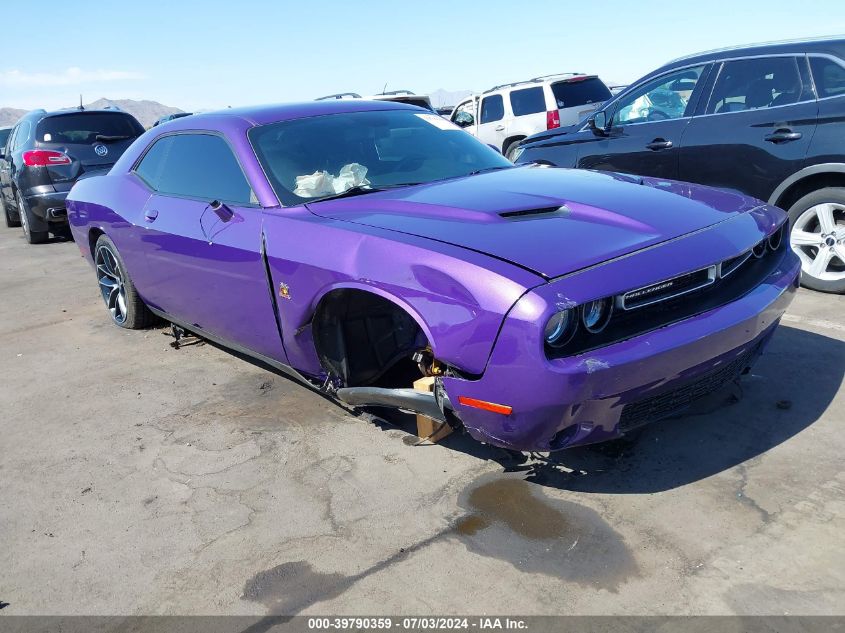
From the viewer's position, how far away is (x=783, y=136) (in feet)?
16.6

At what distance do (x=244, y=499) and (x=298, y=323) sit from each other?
2.59 ft

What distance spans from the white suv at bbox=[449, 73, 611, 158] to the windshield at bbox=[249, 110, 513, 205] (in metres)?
7.71

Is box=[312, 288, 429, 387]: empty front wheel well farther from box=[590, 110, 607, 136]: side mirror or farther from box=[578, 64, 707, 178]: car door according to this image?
box=[590, 110, 607, 136]: side mirror

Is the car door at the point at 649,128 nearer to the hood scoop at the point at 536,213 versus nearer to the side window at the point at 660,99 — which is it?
the side window at the point at 660,99

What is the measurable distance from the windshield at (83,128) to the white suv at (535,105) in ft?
16.4

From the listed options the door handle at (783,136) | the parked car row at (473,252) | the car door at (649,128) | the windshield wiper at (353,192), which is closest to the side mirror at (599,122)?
the car door at (649,128)

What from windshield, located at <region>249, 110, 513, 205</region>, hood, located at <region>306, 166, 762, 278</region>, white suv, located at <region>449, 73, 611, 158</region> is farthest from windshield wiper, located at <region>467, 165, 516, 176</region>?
white suv, located at <region>449, 73, 611, 158</region>

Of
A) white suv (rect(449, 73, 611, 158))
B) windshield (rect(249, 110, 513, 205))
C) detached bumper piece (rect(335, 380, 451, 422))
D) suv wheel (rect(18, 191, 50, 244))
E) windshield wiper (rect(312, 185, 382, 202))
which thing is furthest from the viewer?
white suv (rect(449, 73, 611, 158))

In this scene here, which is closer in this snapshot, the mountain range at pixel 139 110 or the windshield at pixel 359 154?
the windshield at pixel 359 154

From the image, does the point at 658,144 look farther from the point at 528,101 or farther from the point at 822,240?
the point at 528,101

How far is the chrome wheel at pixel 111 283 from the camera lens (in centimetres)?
539

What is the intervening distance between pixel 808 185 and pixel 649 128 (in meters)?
1.33

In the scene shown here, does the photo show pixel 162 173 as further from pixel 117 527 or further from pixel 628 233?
pixel 628 233

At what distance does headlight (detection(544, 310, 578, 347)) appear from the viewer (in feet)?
7.84
